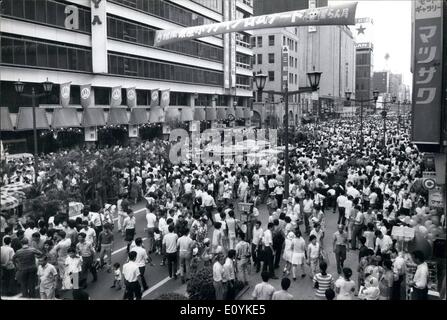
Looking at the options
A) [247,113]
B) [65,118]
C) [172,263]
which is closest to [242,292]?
[172,263]

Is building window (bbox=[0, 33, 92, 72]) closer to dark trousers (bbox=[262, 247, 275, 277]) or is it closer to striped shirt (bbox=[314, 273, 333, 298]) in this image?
dark trousers (bbox=[262, 247, 275, 277])

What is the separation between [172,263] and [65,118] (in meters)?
23.3

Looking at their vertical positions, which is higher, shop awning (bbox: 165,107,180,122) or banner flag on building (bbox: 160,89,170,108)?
banner flag on building (bbox: 160,89,170,108)

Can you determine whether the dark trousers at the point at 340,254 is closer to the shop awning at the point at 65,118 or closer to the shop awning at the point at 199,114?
the shop awning at the point at 65,118

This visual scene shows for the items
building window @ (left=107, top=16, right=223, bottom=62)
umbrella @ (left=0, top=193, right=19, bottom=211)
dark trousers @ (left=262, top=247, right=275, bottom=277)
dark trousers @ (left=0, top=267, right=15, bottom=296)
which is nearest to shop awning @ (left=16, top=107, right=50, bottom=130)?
building window @ (left=107, top=16, right=223, bottom=62)

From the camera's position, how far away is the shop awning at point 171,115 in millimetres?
45091

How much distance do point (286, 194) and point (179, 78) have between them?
3530cm

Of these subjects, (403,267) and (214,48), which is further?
(214,48)

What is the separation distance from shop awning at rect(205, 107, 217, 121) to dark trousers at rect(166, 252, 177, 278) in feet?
139

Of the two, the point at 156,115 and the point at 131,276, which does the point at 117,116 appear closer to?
the point at 156,115

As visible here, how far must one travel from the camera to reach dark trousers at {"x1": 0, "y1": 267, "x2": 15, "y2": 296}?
1069 cm
